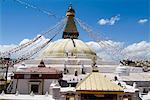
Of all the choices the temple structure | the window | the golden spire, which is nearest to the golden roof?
the temple structure

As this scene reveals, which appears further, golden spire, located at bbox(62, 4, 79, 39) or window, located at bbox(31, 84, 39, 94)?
golden spire, located at bbox(62, 4, 79, 39)

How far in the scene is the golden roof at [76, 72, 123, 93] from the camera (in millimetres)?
8359

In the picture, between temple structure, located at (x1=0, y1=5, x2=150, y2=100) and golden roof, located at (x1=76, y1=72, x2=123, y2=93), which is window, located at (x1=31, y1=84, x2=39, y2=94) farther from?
golden roof, located at (x1=76, y1=72, x2=123, y2=93)

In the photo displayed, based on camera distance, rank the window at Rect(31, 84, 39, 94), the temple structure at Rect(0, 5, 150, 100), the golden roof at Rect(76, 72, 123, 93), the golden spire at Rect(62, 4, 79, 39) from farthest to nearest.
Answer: the golden spire at Rect(62, 4, 79, 39) → the window at Rect(31, 84, 39, 94) → the temple structure at Rect(0, 5, 150, 100) → the golden roof at Rect(76, 72, 123, 93)

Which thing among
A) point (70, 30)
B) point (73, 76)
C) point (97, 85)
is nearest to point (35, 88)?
point (73, 76)

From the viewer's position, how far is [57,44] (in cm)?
2534

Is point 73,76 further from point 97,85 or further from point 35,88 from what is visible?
point 97,85

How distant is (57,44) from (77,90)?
17.1m

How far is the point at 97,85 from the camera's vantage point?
853 centimetres

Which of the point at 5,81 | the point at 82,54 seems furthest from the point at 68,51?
the point at 5,81

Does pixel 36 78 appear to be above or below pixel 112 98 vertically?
above

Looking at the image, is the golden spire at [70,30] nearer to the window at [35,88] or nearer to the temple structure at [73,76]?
the temple structure at [73,76]

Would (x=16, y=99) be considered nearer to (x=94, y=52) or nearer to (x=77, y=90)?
(x=77, y=90)

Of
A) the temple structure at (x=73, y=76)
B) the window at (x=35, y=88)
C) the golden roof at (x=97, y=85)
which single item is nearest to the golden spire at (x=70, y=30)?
the temple structure at (x=73, y=76)
